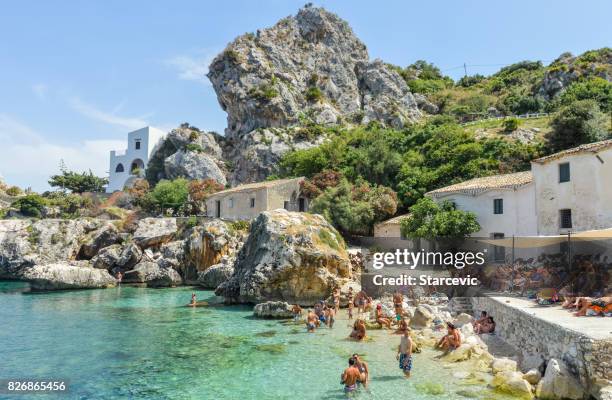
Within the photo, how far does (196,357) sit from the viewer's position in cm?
1402

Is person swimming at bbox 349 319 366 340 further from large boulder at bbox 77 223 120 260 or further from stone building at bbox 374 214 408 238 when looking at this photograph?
large boulder at bbox 77 223 120 260

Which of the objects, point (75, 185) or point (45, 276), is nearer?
point (45, 276)

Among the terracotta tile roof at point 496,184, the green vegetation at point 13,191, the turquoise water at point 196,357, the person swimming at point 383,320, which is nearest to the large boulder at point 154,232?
the turquoise water at point 196,357

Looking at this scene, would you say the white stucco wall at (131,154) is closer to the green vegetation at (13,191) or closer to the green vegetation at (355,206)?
the green vegetation at (13,191)

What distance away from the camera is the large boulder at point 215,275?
1203 inches

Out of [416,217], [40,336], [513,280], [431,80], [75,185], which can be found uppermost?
[431,80]

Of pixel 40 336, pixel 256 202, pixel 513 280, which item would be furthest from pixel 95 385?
pixel 256 202

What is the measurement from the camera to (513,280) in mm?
17906

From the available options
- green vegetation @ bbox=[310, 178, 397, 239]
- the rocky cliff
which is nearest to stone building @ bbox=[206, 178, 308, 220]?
green vegetation @ bbox=[310, 178, 397, 239]

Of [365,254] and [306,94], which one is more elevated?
[306,94]

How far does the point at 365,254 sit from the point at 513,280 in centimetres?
1385

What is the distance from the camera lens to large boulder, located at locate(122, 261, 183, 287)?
33875 mm

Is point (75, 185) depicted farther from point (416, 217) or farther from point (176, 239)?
point (416, 217)

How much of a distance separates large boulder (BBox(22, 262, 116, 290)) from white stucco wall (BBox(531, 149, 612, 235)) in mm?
30520
